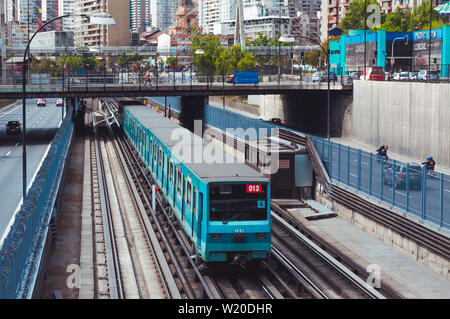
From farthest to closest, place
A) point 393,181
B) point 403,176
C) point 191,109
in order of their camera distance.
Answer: point 191,109 → point 393,181 → point 403,176

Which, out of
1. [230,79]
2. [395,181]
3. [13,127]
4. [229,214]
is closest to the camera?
[229,214]

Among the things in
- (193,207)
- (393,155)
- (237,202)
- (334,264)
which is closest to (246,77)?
(393,155)

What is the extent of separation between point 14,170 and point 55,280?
26588 millimetres

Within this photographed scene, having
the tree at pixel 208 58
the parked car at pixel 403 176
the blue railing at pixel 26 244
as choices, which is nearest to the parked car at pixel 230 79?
the tree at pixel 208 58

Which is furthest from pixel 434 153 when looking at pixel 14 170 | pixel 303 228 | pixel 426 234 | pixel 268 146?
pixel 14 170

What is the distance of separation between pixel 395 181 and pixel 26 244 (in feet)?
47.8

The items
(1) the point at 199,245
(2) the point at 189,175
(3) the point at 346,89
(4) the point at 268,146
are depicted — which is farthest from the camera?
(3) the point at 346,89

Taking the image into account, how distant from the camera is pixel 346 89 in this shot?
60.9 metres

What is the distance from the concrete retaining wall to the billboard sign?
9909 mm

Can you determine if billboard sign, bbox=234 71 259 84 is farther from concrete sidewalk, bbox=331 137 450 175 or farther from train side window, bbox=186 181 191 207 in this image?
train side window, bbox=186 181 191 207

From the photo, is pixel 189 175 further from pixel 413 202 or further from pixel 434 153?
pixel 434 153

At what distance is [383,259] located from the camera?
2358cm

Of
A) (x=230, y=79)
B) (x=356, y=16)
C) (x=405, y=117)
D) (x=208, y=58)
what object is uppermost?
(x=356, y=16)

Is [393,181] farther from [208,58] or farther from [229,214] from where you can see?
[208,58]
